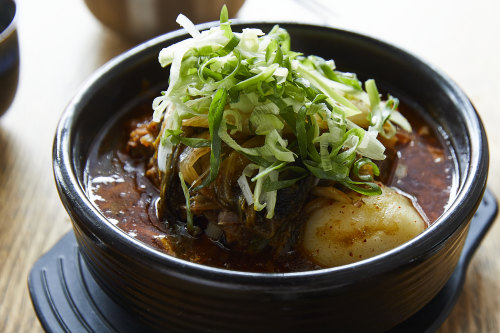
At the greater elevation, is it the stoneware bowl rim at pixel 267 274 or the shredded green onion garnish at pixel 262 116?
the shredded green onion garnish at pixel 262 116

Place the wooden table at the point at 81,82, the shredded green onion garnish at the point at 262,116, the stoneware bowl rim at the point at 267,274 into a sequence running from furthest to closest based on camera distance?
1. the wooden table at the point at 81,82
2. the shredded green onion garnish at the point at 262,116
3. the stoneware bowl rim at the point at 267,274

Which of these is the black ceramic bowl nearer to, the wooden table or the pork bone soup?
the pork bone soup

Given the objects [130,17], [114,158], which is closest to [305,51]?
[114,158]

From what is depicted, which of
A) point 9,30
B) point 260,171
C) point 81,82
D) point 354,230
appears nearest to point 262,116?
point 260,171

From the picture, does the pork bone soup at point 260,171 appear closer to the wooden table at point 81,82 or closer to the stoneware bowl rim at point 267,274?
the stoneware bowl rim at point 267,274

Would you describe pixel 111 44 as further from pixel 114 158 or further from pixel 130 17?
pixel 114 158

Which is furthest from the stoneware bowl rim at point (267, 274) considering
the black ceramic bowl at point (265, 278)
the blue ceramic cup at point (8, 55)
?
the blue ceramic cup at point (8, 55)

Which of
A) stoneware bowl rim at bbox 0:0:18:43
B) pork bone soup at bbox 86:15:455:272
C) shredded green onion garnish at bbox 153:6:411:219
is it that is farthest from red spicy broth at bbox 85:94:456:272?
stoneware bowl rim at bbox 0:0:18:43

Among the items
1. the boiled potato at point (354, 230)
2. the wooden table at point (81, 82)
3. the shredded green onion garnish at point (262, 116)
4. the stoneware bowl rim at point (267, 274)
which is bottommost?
the wooden table at point (81, 82)

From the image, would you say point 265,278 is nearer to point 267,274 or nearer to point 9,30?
point 267,274
